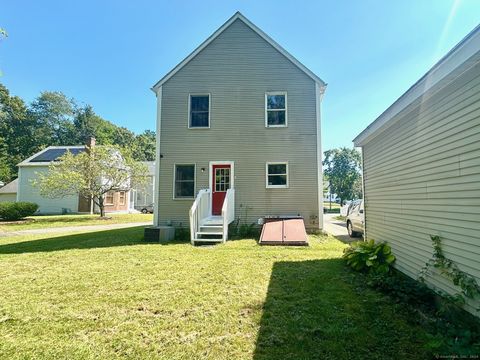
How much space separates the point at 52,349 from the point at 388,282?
4.43m

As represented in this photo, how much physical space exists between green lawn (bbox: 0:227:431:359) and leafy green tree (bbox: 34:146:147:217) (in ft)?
45.7

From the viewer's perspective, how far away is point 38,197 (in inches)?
917

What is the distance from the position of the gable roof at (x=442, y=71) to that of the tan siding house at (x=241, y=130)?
17.1 ft

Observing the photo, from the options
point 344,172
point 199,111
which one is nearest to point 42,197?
point 199,111

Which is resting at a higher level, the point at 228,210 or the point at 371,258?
the point at 228,210

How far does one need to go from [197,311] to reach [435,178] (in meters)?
3.93

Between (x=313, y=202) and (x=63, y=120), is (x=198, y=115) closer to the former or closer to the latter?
(x=313, y=202)

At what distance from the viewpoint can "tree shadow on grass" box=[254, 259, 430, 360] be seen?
7.98 ft

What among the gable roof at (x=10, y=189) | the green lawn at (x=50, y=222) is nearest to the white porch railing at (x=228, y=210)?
the green lawn at (x=50, y=222)

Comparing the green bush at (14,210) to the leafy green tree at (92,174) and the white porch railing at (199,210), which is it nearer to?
the leafy green tree at (92,174)

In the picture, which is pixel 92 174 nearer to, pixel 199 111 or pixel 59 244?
pixel 59 244

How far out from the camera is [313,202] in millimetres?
9938

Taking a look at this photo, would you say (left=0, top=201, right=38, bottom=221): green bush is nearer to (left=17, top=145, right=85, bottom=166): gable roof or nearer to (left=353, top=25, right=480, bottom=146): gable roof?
(left=17, top=145, right=85, bottom=166): gable roof

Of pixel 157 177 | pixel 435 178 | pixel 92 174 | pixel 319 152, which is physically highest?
pixel 319 152
